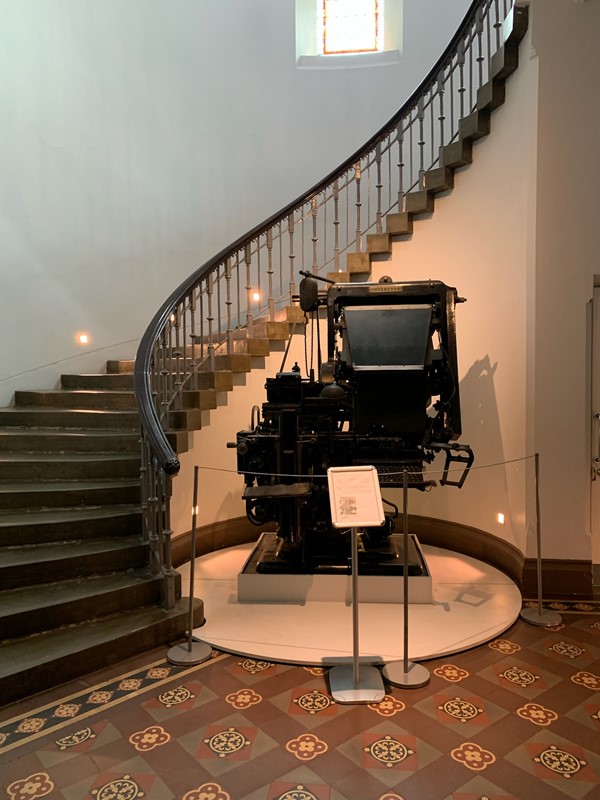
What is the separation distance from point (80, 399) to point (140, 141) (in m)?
3.40

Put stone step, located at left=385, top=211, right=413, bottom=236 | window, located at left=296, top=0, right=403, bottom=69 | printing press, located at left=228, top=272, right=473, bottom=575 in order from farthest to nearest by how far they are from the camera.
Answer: window, located at left=296, top=0, right=403, bottom=69, stone step, located at left=385, top=211, right=413, bottom=236, printing press, located at left=228, top=272, right=473, bottom=575

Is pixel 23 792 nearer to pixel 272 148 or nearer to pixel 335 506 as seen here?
pixel 335 506

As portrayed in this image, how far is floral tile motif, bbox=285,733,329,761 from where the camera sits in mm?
2336

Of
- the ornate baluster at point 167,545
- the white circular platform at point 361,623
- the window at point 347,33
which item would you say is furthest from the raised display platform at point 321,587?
the window at point 347,33

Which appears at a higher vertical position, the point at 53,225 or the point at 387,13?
the point at 387,13

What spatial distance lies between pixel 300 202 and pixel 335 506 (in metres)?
3.37

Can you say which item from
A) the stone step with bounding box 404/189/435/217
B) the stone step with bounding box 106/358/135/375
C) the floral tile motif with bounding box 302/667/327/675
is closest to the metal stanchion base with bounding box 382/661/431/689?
the floral tile motif with bounding box 302/667/327/675

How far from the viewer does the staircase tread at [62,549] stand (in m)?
3.42

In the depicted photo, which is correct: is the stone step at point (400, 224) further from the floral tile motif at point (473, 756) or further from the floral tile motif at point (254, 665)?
the floral tile motif at point (473, 756)

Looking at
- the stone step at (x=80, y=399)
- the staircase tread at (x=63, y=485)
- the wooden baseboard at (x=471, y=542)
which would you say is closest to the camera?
the staircase tread at (x=63, y=485)

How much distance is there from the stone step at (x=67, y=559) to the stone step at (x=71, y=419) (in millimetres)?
1335

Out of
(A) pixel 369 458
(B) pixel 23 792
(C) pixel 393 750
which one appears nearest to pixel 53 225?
(A) pixel 369 458

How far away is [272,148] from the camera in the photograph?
7.12 meters

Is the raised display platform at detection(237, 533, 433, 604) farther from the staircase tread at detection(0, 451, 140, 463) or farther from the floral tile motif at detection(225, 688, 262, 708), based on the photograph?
the staircase tread at detection(0, 451, 140, 463)
